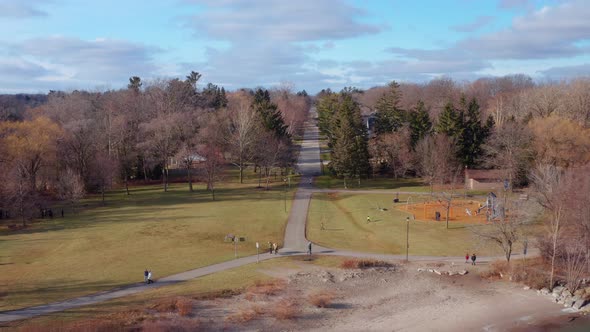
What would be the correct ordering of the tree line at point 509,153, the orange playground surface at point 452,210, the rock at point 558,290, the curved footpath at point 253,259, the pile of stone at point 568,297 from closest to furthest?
the curved footpath at point 253,259
the pile of stone at point 568,297
the rock at point 558,290
the tree line at point 509,153
the orange playground surface at point 452,210

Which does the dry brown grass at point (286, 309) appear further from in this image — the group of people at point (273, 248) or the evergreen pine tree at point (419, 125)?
the evergreen pine tree at point (419, 125)

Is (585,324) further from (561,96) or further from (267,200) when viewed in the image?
(561,96)

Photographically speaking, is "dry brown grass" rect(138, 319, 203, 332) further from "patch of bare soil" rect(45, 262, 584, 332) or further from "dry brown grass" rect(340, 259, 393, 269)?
"dry brown grass" rect(340, 259, 393, 269)

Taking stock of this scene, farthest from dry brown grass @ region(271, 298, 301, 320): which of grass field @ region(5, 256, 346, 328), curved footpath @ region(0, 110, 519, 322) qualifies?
curved footpath @ region(0, 110, 519, 322)

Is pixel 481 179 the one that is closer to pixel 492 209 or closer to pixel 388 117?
pixel 492 209

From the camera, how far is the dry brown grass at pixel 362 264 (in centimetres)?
3556

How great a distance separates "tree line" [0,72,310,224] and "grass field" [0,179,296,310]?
12.9 feet

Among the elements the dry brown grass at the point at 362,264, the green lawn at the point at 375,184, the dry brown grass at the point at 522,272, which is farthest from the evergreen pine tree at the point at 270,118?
the dry brown grass at the point at 522,272

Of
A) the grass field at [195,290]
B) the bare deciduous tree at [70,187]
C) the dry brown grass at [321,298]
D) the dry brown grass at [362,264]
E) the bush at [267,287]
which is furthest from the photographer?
Result: the bare deciduous tree at [70,187]

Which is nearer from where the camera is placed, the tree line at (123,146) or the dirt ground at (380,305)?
the dirt ground at (380,305)

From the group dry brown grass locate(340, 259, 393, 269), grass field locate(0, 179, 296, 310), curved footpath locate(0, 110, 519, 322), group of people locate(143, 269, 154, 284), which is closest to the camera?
curved footpath locate(0, 110, 519, 322)

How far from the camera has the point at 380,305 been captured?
1169 inches

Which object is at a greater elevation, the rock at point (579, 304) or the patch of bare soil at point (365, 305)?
the patch of bare soil at point (365, 305)

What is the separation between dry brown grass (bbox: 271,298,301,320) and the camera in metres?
27.5
